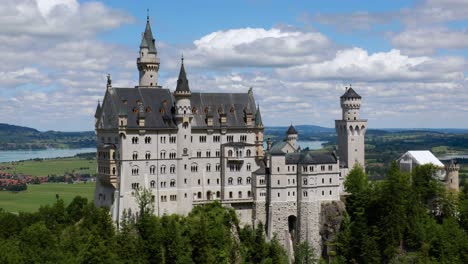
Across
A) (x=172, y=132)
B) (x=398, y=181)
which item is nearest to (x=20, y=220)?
(x=172, y=132)

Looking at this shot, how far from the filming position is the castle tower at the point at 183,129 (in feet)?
324

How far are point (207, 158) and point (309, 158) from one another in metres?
16.8

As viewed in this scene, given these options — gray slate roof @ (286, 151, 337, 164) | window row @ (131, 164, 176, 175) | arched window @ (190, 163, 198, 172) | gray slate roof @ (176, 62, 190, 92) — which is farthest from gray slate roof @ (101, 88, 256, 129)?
gray slate roof @ (286, 151, 337, 164)

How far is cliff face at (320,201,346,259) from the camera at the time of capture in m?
105

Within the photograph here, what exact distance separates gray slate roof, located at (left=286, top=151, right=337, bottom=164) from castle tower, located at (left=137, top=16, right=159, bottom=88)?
1034 inches

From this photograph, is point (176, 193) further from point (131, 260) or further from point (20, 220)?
point (20, 220)

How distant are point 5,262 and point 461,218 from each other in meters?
71.4

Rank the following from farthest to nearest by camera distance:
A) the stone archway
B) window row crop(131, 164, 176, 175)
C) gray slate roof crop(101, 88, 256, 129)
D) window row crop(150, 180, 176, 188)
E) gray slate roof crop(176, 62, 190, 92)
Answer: the stone archway < gray slate roof crop(176, 62, 190, 92) < gray slate roof crop(101, 88, 256, 129) < window row crop(150, 180, 176, 188) < window row crop(131, 164, 176, 175)

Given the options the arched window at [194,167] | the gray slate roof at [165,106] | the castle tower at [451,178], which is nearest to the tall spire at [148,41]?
the gray slate roof at [165,106]

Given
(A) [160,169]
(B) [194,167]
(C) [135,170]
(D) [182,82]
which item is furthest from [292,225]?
(D) [182,82]

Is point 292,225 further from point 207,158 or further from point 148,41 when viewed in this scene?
point 148,41

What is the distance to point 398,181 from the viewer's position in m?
102

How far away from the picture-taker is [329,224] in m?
105

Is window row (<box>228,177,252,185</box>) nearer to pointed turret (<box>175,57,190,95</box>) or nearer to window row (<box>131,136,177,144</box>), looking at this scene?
window row (<box>131,136,177,144</box>)
